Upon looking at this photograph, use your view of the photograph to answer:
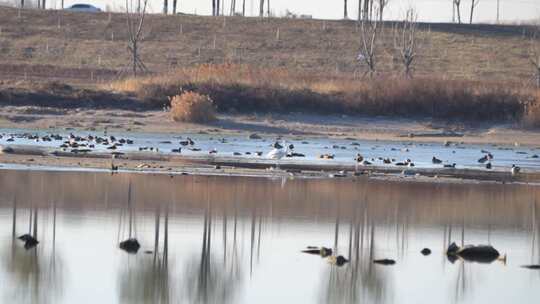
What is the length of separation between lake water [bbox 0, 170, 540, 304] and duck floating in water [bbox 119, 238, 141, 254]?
11 centimetres

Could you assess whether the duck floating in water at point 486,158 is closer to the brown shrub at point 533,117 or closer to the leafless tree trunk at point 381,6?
the brown shrub at point 533,117

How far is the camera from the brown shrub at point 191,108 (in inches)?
1500

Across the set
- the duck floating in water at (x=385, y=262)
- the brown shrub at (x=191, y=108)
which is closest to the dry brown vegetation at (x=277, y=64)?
the brown shrub at (x=191, y=108)

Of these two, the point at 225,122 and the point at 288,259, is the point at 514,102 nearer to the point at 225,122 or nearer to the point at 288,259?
the point at 225,122

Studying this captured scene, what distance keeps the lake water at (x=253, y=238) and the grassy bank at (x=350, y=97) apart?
17671mm

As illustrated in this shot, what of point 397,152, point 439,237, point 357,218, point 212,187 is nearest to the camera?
point 439,237

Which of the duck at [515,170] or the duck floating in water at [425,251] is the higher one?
the duck at [515,170]

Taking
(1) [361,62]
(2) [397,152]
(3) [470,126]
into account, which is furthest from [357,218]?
(1) [361,62]

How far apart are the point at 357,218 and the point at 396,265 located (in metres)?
4.02

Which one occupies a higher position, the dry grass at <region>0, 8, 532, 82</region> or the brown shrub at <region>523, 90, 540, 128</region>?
the dry grass at <region>0, 8, 532, 82</region>

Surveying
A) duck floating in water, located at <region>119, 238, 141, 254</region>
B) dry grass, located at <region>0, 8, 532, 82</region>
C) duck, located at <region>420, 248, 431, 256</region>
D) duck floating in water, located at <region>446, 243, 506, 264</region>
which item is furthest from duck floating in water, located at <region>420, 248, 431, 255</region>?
dry grass, located at <region>0, 8, 532, 82</region>

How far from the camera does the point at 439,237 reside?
17156mm

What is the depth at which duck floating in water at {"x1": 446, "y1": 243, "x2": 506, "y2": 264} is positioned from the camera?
1528cm

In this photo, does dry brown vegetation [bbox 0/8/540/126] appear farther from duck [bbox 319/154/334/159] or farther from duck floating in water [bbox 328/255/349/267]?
duck floating in water [bbox 328/255/349/267]
